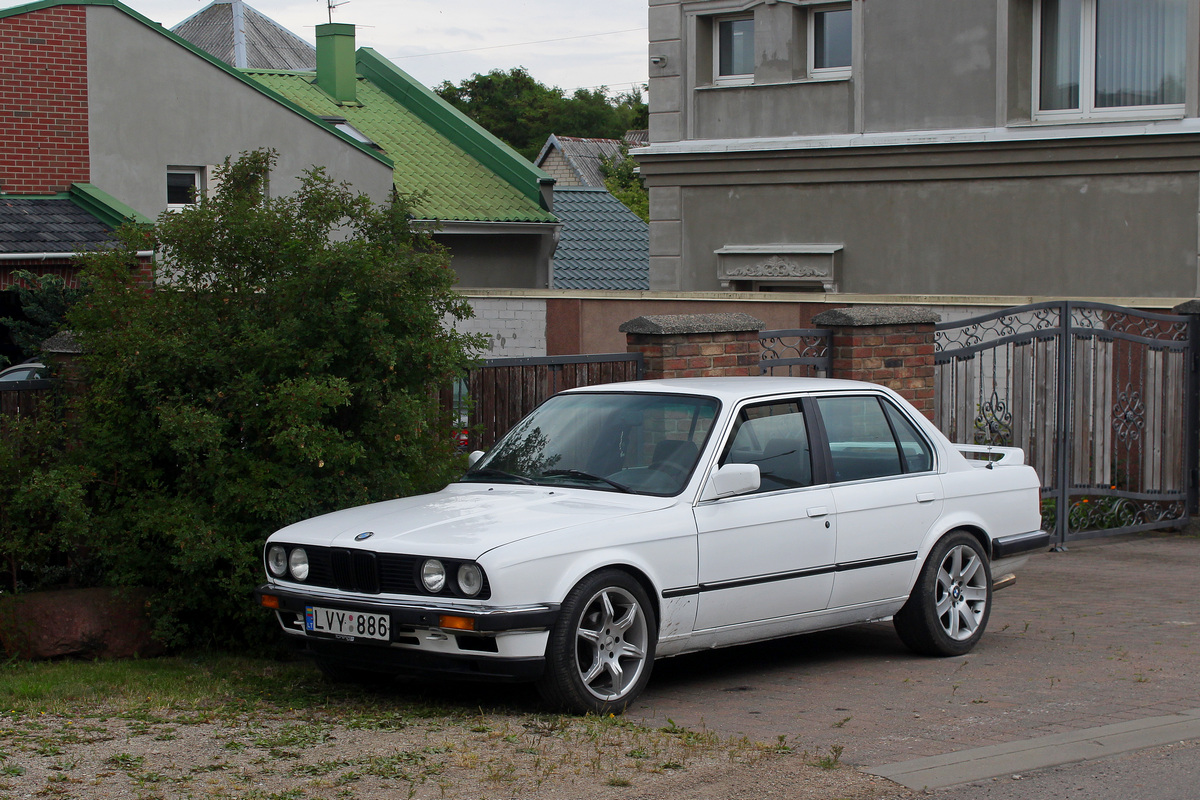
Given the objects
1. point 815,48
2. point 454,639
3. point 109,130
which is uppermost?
point 815,48

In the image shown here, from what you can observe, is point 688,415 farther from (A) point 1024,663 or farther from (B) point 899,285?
(B) point 899,285

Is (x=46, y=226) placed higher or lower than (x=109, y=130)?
lower

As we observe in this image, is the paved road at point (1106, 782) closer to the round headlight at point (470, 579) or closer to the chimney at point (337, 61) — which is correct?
the round headlight at point (470, 579)

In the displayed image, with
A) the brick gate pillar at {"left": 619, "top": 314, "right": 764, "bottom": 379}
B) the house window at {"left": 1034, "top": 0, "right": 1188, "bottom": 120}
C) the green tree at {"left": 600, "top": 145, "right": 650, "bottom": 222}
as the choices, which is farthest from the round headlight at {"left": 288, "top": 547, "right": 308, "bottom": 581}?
the green tree at {"left": 600, "top": 145, "right": 650, "bottom": 222}

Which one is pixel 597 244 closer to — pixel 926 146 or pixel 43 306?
pixel 926 146

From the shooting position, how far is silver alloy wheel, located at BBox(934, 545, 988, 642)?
7.98 meters

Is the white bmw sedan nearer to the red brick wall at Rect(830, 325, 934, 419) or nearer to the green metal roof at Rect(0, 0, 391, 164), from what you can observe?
the red brick wall at Rect(830, 325, 934, 419)

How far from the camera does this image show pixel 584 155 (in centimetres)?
6144

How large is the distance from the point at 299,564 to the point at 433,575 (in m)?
0.84

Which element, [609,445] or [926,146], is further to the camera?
[926,146]

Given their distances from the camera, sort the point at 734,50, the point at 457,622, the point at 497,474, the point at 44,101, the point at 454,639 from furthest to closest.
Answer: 1. the point at 734,50
2. the point at 44,101
3. the point at 497,474
4. the point at 454,639
5. the point at 457,622

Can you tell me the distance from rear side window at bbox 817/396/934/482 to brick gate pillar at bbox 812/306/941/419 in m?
3.40

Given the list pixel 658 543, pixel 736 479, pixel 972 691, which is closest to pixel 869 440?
pixel 736 479

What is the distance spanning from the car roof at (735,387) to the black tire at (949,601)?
3.24 feet
